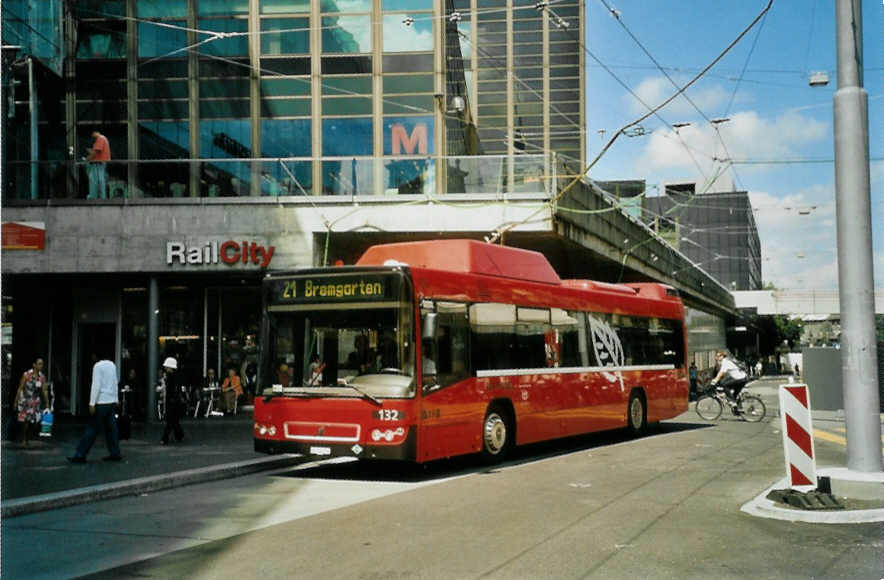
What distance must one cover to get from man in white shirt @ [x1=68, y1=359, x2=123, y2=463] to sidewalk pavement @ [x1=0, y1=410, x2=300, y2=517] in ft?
0.71

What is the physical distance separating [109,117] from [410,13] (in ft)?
29.6

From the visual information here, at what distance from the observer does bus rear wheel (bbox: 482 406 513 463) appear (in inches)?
554

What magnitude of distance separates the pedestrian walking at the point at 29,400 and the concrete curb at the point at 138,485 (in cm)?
516

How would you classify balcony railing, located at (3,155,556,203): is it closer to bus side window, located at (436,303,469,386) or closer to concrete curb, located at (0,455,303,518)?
bus side window, located at (436,303,469,386)

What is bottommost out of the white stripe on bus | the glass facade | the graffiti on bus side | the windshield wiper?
the windshield wiper

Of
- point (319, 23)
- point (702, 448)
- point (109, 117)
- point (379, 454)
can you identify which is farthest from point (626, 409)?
point (109, 117)

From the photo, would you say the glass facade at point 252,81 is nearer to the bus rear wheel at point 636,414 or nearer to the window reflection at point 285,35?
the window reflection at point 285,35

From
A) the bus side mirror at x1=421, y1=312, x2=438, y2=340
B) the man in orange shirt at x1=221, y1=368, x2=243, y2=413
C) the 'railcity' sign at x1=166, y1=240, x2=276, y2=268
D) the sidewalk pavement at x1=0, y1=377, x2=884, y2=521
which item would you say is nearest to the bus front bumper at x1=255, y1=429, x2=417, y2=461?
the sidewalk pavement at x1=0, y1=377, x2=884, y2=521

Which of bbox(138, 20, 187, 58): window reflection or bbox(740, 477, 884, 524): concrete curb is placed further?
bbox(138, 20, 187, 58): window reflection

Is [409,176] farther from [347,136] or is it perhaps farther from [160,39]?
[160,39]

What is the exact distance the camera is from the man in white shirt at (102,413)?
46.1 ft

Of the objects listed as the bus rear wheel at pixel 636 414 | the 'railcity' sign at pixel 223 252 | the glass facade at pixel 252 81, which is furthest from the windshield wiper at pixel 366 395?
the glass facade at pixel 252 81

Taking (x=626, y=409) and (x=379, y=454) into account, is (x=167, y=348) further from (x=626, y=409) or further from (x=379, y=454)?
(x=379, y=454)

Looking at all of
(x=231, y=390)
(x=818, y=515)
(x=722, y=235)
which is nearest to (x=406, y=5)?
(x=231, y=390)
